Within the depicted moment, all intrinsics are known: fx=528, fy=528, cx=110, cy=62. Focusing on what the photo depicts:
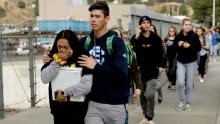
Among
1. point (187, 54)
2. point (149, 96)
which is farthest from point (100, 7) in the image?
point (187, 54)

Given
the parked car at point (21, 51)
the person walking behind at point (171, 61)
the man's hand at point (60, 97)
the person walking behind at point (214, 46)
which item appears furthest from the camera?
the person walking behind at point (214, 46)

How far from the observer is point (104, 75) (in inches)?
179

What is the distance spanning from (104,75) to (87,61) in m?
0.19

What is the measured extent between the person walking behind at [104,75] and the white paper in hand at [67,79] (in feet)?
0.31

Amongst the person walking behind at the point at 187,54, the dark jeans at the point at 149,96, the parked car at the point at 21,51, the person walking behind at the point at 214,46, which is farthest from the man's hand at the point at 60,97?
the person walking behind at the point at 214,46

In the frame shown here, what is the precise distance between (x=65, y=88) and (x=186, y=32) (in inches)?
226

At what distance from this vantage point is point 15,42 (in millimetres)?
11078

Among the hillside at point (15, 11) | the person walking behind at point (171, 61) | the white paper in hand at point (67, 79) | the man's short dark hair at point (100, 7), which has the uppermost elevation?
the man's short dark hair at point (100, 7)

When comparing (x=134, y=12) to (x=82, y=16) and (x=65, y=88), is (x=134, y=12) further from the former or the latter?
(x=82, y=16)

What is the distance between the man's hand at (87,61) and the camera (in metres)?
4.49

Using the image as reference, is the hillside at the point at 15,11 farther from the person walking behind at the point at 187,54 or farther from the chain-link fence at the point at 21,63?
the person walking behind at the point at 187,54

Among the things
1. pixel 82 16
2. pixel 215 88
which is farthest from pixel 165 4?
pixel 215 88

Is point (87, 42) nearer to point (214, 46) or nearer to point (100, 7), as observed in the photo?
point (100, 7)

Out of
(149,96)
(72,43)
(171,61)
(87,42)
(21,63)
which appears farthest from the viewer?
(171,61)
